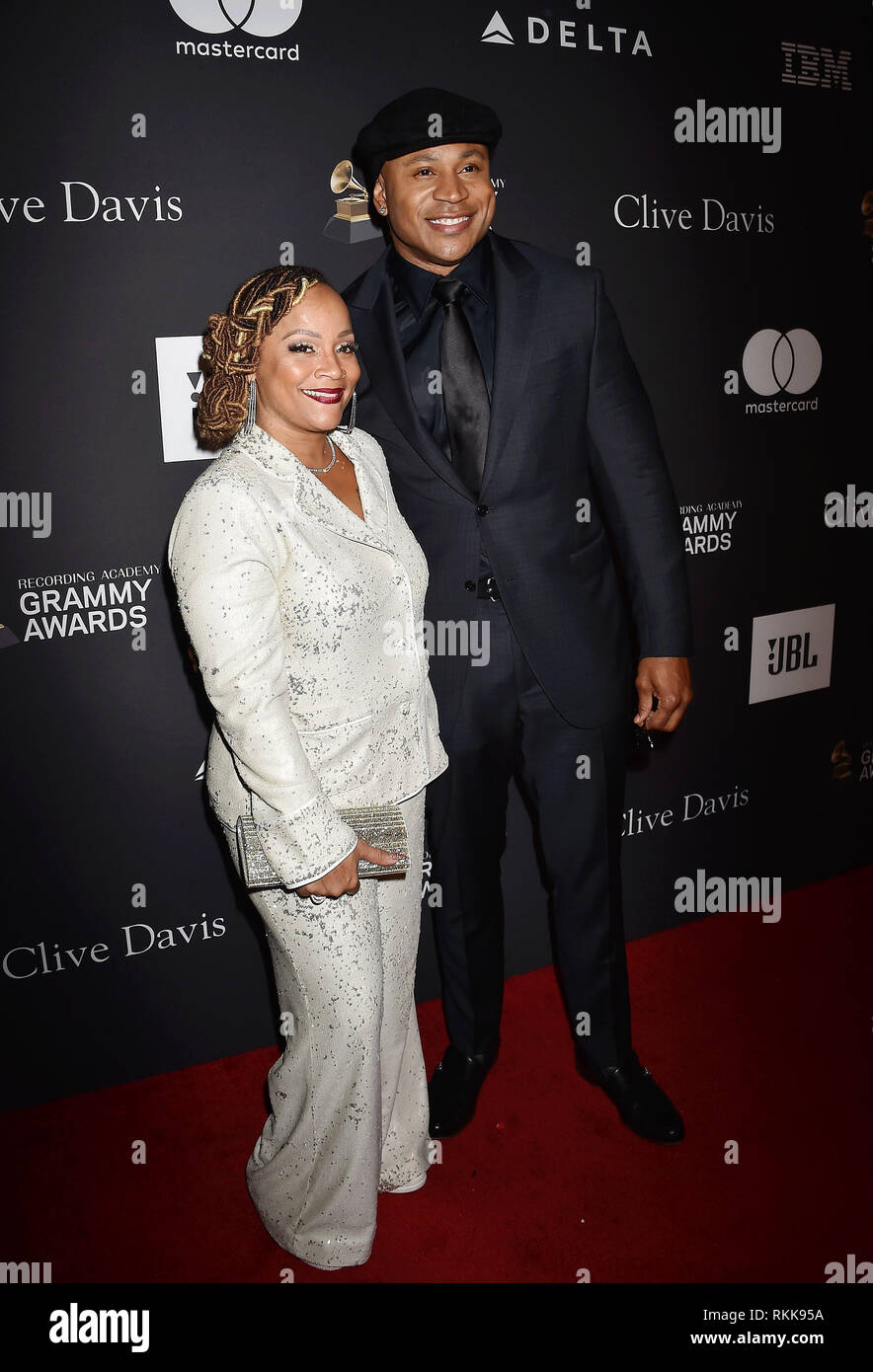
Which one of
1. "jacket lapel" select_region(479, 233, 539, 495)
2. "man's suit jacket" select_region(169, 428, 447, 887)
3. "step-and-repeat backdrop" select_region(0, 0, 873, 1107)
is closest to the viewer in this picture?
"man's suit jacket" select_region(169, 428, 447, 887)

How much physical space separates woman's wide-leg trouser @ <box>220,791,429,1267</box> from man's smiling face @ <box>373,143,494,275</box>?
1220 millimetres

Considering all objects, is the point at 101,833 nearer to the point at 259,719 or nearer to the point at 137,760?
the point at 137,760

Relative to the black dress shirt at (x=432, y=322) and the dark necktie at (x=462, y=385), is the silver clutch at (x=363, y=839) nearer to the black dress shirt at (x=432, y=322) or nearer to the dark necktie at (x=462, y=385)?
the black dress shirt at (x=432, y=322)

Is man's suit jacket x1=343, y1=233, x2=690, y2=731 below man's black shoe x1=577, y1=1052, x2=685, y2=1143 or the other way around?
the other way around

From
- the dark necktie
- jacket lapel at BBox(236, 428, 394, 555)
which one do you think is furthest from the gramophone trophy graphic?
jacket lapel at BBox(236, 428, 394, 555)

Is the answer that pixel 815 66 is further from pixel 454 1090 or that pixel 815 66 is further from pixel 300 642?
pixel 454 1090

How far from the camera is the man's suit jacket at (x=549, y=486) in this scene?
2.35 metres

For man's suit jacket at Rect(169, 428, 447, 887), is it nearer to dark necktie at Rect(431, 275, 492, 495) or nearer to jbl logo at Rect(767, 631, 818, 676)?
dark necktie at Rect(431, 275, 492, 495)

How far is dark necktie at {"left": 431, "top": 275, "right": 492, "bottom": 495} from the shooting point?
2354 mm

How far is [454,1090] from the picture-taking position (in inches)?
114

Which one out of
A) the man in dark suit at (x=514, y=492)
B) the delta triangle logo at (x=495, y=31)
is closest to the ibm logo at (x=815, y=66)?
the delta triangle logo at (x=495, y=31)

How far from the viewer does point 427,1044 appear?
3219 millimetres

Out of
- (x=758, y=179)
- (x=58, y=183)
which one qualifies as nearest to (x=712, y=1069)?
(x=758, y=179)

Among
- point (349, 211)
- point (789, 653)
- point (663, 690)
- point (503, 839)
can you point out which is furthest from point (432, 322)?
point (789, 653)
